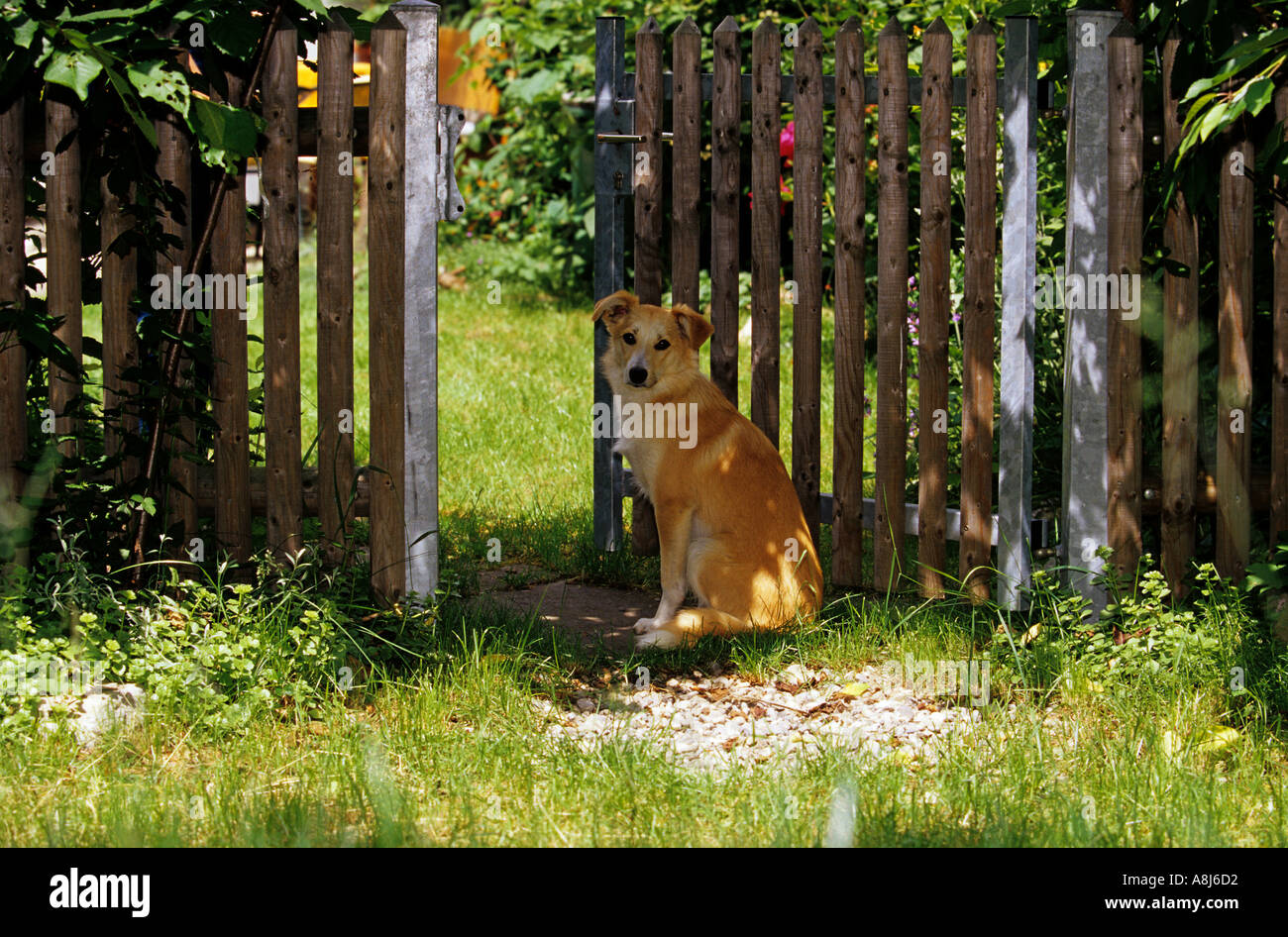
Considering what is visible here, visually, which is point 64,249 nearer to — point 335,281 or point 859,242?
point 335,281

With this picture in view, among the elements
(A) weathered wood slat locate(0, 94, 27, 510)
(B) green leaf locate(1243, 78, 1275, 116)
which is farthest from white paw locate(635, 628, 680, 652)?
(B) green leaf locate(1243, 78, 1275, 116)

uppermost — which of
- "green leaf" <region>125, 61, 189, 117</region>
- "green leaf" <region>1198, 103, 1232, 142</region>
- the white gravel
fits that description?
"green leaf" <region>125, 61, 189, 117</region>

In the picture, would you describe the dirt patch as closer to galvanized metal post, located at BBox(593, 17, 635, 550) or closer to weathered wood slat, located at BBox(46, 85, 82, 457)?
galvanized metal post, located at BBox(593, 17, 635, 550)

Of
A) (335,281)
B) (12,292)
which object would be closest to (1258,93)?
(335,281)

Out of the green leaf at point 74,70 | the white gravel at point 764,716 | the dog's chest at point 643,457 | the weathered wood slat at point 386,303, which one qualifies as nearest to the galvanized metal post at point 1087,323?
the white gravel at point 764,716

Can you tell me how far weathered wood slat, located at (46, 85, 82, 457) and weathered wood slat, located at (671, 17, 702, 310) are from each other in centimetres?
247

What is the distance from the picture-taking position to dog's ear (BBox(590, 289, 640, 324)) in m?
5.83

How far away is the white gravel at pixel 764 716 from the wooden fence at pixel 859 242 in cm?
81

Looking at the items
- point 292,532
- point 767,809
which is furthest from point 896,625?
point 292,532

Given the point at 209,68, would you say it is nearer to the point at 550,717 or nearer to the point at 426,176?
the point at 426,176

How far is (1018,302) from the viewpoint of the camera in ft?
18.4

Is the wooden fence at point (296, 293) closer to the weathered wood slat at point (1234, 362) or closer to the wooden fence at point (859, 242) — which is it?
the wooden fence at point (859, 242)

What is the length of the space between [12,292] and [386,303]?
4.53 feet

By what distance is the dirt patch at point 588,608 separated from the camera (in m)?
5.60
